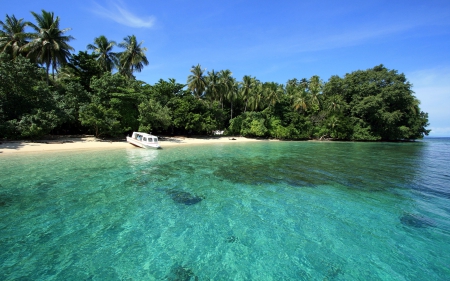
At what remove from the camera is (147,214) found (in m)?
7.14

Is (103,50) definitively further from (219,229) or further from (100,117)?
(219,229)

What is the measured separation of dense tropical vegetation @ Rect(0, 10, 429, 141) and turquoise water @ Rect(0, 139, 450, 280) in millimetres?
18344

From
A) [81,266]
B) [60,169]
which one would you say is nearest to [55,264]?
[81,266]

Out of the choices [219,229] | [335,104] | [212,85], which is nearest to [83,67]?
[212,85]

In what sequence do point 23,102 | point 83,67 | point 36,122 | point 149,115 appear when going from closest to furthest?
point 36,122 → point 23,102 → point 149,115 → point 83,67

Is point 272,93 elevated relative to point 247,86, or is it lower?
lower

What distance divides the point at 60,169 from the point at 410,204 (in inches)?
790

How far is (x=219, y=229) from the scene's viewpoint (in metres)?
6.28

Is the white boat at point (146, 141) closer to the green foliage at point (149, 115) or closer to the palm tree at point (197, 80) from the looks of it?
the green foliage at point (149, 115)

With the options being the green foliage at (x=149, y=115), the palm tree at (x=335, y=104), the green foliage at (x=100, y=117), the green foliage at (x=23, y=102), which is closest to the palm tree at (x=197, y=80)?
the green foliage at (x=149, y=115)

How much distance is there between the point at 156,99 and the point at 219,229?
121ft

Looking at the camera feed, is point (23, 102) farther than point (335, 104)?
No

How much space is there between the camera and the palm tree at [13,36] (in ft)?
97.6

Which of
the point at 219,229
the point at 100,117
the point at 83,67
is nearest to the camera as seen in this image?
the point at 219,229
